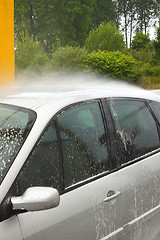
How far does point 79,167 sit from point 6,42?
147 inches

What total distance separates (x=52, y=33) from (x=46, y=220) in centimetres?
5394

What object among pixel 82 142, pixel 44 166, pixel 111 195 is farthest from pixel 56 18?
pixel 44 166

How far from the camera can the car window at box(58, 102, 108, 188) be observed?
2.32 metres

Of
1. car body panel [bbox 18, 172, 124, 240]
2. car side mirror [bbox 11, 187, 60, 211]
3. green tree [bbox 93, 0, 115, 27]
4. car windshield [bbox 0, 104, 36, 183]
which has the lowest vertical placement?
car body panel [bbox 18, 172, 124, 240]

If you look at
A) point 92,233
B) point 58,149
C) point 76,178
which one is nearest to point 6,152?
point 58,149

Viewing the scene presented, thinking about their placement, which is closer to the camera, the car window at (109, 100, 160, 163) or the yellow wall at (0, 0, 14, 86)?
the car window at (109, 100, 160, 163)

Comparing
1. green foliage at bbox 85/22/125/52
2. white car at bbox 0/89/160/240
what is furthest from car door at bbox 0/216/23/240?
green foliage at bbox 85/22/125/52

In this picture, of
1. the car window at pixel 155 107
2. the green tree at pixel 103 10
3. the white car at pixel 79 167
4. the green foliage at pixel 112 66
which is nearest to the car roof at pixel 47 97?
the white car at pixel 79 167

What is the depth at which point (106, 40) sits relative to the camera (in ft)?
134

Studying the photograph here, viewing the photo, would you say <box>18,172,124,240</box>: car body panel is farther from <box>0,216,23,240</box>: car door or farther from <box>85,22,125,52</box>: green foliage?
<box>85,22,125,52</box>: green foliage

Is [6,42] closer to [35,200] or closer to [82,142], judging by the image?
[82,142]

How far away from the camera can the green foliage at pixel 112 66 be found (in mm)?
18750

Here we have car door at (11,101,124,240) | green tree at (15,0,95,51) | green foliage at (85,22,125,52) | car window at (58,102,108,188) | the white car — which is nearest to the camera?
the white car

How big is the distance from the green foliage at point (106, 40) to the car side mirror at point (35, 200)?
39.1 meters
